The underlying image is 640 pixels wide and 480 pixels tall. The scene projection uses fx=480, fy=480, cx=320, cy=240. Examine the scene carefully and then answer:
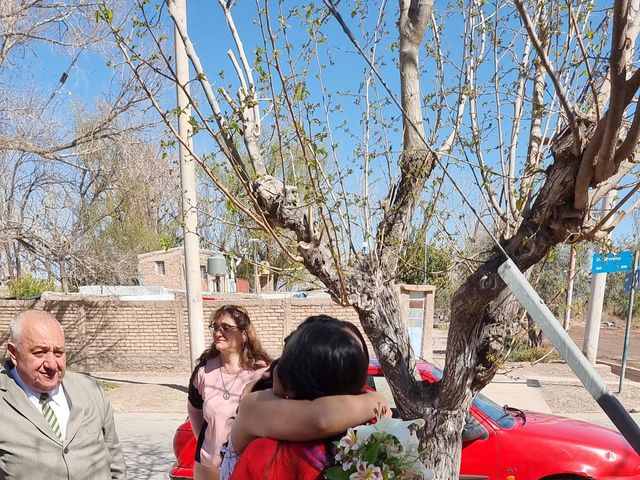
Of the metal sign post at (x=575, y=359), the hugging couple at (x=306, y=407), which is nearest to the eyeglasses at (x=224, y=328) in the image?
the hugging couple at (x=306, y=407)

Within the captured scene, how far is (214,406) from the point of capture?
2.72 meters

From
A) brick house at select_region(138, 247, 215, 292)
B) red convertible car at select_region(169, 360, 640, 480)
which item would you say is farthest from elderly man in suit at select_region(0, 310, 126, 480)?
brick house at select_region(138, 247, 215, 292)

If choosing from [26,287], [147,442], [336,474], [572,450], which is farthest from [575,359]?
[26,287]

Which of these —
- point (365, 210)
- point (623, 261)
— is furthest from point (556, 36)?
point (623, 261)

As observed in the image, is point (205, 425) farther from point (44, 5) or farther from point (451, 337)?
point (44, 5)

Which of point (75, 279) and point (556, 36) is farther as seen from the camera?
point (75, 279)

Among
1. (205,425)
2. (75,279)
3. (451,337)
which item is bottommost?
(75,279)

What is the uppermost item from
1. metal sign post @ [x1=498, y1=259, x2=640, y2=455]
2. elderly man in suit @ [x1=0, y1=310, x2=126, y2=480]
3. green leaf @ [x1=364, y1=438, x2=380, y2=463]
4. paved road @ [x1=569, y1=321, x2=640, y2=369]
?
metal sign post @ [x1=498, y1=259, x2=640, y2=455]

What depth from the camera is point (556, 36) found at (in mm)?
2246

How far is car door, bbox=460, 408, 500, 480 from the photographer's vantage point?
3.64m

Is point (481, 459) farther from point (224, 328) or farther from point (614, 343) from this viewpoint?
point (614, 343)

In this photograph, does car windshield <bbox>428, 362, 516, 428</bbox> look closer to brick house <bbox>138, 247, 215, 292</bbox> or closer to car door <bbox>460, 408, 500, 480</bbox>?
car door <bbox>460, 408, 500, 480</bbox>

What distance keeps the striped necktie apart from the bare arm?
1.15 metres

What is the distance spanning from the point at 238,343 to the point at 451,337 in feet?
4.14
